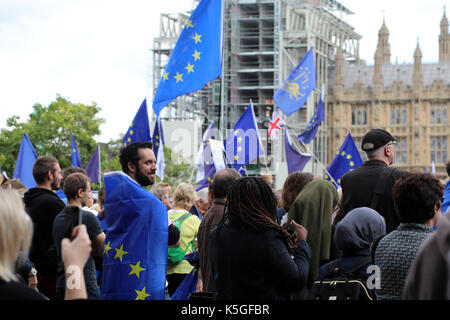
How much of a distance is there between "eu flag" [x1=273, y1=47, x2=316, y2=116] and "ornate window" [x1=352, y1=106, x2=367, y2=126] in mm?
39981

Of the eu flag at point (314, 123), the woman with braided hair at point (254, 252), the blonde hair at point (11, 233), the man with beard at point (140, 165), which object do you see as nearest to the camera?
the blonde hair at point (11, 233)

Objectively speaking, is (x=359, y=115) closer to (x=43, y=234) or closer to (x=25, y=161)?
(x=25, y=161)

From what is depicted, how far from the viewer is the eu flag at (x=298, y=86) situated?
66.1 feet

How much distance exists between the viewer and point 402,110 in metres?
59.8

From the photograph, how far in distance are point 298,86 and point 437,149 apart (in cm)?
4086

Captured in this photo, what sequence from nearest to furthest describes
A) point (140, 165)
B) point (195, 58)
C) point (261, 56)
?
1. point (140, 165)
2. point (195, 58)
3. point (261, 56)

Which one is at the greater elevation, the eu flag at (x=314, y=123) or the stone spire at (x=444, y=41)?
the stone spire at (x=444, y=41)

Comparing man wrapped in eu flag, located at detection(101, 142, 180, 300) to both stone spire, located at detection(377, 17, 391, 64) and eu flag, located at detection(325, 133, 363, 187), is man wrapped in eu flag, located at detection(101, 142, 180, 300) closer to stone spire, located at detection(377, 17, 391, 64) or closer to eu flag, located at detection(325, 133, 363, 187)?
eu flag, located at detection(325, 133, 363, 187)

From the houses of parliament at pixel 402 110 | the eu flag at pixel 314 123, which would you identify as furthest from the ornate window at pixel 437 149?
the eu flag at pixel 314 123

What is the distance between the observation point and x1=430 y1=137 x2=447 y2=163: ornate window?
58.8 metres

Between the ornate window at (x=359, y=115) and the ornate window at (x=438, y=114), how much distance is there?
4.95 metres

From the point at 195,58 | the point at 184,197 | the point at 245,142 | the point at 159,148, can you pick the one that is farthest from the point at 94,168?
the point at 184,197

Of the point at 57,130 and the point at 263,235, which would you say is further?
the point at 57,130

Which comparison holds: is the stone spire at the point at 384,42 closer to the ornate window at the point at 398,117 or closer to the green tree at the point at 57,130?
the ornate window at the point at 398,117
